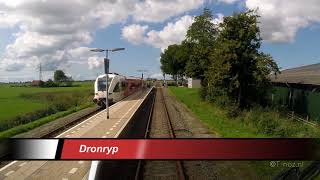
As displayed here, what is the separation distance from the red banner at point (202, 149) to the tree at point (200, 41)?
131 ft

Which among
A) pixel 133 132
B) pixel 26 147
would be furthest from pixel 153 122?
pixel 26 147

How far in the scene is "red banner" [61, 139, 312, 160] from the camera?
3805 millimetres

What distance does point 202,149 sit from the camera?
383 cm

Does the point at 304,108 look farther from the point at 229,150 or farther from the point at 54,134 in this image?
the point at 229,150

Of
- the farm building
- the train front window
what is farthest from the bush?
the train front window

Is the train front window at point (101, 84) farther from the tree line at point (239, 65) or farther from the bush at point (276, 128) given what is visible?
the bush at point (276, 128)

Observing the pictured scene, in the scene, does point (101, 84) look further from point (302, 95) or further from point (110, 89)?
point (302, 95)

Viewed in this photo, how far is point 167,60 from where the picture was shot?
49.4 meters

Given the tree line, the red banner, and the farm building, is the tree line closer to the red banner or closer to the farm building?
the farm building

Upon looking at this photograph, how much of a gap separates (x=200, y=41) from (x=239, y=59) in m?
16.6

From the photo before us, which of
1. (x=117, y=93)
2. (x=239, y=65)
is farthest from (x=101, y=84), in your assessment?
(x=239, y=65)

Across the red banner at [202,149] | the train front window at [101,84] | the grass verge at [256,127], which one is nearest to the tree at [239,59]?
the grass verge at [256,127]

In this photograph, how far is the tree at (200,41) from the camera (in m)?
45.6

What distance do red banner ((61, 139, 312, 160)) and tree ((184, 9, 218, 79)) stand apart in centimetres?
3991
